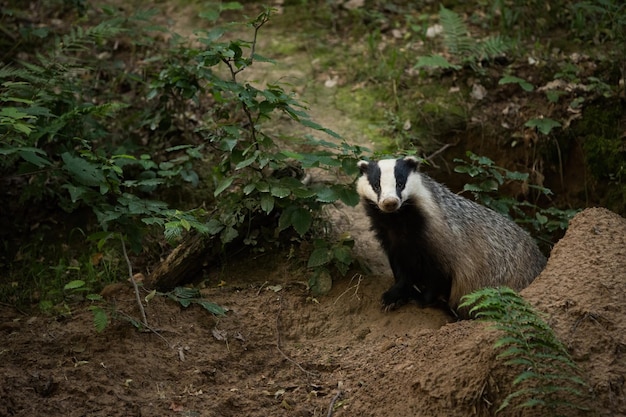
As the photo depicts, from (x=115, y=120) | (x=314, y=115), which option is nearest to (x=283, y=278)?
(x=314, y=115)

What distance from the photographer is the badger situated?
495cm

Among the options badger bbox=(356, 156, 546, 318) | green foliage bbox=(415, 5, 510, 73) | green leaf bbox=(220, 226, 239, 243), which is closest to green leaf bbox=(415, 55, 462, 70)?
green foliage bbox=(415, 5, 510, 73)

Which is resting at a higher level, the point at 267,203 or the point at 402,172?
the point at 402,172

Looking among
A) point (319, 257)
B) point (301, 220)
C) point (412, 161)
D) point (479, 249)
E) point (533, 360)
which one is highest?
point (533, 360)

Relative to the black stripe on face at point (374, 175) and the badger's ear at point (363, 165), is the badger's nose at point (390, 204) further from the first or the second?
the badger's ear at point (363, 165)

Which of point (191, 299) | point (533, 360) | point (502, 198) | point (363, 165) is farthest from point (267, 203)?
point (533, 360)

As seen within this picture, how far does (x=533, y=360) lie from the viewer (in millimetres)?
3104

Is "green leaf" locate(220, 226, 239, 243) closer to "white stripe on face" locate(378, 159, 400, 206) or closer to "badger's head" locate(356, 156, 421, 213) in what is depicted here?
"badger's head" locate(356, 156, 421, 213)

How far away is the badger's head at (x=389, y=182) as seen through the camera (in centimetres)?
466

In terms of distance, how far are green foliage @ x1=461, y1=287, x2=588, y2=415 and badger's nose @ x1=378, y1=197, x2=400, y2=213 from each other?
54.6 inches

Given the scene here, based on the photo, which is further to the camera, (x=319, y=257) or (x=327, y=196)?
(x=319, y=257)

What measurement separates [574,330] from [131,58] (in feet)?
18.5

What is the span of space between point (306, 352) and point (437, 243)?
3.96 ft

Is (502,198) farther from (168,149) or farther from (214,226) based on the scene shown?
(168,149)
